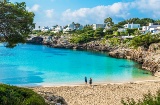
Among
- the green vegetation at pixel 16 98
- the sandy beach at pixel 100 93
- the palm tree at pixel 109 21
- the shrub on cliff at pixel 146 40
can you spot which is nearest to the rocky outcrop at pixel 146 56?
the shrub on cliff at pixel 146 40

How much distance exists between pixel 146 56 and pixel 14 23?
1899 inches

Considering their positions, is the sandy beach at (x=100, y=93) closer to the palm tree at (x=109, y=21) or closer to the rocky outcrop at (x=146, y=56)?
the rocky outcrop at (x=146, y=56)

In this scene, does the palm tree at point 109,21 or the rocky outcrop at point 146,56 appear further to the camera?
the palm tree at point 109,21

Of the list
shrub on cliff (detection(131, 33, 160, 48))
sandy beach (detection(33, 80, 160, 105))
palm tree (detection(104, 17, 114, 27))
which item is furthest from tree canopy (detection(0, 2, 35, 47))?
palm tree (detection(104, 17, 114, 27))

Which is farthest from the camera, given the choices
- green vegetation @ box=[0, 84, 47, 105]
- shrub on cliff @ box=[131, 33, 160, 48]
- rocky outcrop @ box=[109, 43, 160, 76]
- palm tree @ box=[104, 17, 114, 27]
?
palm tree @ box=[104, 17, 114, 27]

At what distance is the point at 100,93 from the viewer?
1006 inches

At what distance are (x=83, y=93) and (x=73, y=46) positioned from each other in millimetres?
79043

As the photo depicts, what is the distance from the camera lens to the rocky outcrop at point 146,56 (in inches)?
1804

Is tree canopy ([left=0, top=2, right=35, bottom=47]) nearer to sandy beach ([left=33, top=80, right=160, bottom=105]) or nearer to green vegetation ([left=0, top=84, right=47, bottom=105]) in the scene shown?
green vegetation ([left=0, top=84, right=47, bottom=105])

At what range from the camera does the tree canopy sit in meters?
12.8

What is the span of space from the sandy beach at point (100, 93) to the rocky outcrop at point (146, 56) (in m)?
14.0

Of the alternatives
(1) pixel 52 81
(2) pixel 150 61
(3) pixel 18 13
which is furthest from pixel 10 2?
(2) pixel 150 61

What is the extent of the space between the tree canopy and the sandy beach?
26.4 ft

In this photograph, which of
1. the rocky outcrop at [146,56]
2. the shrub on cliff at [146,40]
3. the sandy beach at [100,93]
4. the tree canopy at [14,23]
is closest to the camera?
the tree canopy at [14,23]
